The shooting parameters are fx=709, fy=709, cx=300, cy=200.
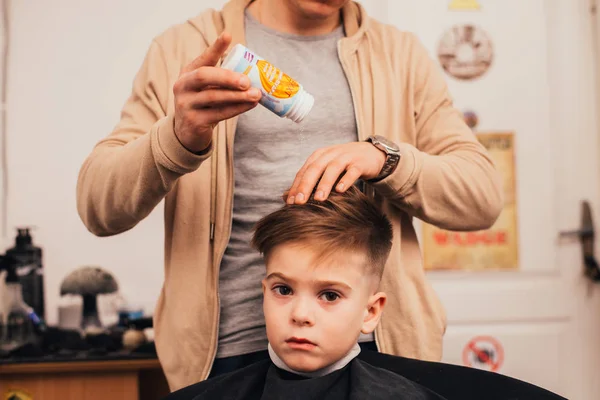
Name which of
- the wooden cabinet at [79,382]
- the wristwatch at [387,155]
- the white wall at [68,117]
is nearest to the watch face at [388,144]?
the wristwatch at [387,155]

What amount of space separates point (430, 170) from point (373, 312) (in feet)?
0.91

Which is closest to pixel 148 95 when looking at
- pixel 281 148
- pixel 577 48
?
pixel 281 148

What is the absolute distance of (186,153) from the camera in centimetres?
115

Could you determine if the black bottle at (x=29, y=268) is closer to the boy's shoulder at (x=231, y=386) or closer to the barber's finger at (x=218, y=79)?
the boy's shoulder at (x=231, y=386)

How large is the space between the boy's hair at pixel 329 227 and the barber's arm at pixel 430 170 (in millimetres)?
57

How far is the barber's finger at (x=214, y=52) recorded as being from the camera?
3.52 ft

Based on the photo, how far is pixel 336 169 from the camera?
1.14m

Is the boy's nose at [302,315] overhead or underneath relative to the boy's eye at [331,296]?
underneath

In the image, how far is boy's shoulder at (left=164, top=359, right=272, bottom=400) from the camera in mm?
1249

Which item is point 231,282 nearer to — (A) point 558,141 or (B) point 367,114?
(B) point 367,114

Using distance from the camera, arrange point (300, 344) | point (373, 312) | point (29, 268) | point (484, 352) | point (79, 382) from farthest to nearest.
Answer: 1. point (484, 352)
2. point (29, 268)
3. point (79, 382)
4. point (373, 312)
5. point (300, 344)

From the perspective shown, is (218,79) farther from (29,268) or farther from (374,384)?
(29,268)

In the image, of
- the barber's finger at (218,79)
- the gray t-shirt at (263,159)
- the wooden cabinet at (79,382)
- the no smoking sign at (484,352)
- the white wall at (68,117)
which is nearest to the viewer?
the barber's finger at (218,79)

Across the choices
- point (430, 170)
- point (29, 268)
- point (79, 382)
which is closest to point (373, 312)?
point (430, 170)
